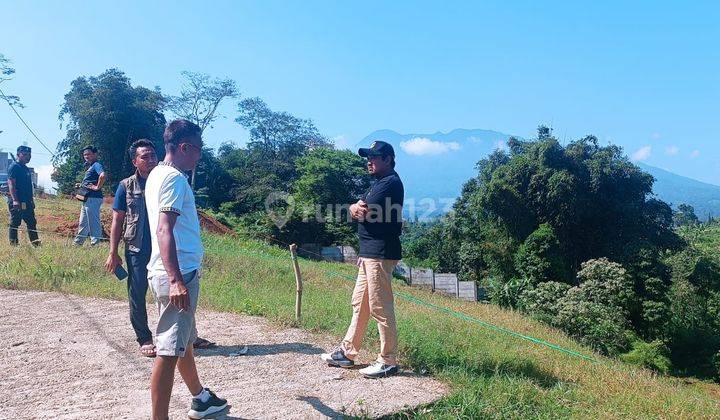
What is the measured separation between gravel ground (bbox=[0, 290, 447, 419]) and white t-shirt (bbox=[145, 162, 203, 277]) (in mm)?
1074

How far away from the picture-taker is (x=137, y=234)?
4.53 m

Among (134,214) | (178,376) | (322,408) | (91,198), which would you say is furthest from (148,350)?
(91,198)

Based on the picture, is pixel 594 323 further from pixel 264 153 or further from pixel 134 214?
pixel 264 153

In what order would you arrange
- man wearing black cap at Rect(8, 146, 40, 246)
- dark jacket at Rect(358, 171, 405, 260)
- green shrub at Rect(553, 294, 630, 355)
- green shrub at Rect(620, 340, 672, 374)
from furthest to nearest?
green shrub at Rect(620, 340, 672, 374) < green shrub at Rect(553, 294, 630, 355) < man wearing black cap at Rect(8, 146, 40, 246) < dark jacket at Rect(358, 171, 405, 260)

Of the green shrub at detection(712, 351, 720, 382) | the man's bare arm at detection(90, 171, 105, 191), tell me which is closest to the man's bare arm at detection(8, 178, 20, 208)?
the man's bare arm at detection(90, 171, 105, 191)

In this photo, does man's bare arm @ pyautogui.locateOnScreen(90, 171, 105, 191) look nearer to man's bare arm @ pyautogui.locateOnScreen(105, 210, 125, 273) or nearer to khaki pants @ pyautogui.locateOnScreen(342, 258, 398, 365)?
man's bare arm @ pyautogui.locateOnScreen(105, 210, 125, 273)

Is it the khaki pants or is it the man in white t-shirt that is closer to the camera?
the man in white t-shirt

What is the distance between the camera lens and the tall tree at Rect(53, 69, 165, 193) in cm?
2841

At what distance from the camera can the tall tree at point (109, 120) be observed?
28406 mm

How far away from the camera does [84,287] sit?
726 cm

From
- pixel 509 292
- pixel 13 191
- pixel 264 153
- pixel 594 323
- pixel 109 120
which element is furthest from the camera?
pixel 264 153

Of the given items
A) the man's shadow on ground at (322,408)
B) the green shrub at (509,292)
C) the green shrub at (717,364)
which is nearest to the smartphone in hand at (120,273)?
the man's shadow on ground at (322,408)

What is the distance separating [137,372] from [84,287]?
3.47 meters

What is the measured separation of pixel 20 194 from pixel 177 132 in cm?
719
